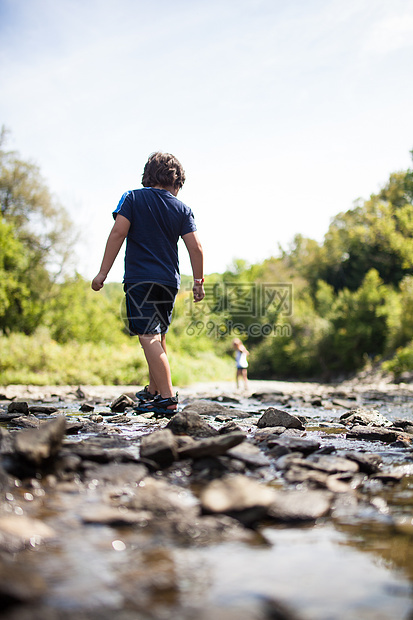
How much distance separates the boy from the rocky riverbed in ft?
5.24

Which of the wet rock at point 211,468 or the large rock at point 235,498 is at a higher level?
the large rock at point 235,498

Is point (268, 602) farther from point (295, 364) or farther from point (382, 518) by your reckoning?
point (295, 364)

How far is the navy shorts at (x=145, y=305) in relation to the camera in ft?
14.0

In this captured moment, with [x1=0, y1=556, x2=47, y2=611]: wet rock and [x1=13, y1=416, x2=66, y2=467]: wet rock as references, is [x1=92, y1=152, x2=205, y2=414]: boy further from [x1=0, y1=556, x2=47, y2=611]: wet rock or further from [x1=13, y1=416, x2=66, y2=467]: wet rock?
[x1=0, y1=556, x2=47, y2=611]: wet rock

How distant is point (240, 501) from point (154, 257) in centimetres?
305

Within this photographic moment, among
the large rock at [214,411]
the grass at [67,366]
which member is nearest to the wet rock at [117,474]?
the large rock at [214,411]

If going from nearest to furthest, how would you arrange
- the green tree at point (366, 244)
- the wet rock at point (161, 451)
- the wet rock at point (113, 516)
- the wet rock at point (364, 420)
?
the wet rock at point (113, 516), the wet rock at point (161, 451), the wet rock at point (364, 420), the green tree at point (366, 244)

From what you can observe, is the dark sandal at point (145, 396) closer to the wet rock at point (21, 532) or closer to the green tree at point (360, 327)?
the wet rock at point (21, 532)

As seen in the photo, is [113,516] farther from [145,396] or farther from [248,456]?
[145,396]

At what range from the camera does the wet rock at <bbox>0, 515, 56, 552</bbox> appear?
133cm

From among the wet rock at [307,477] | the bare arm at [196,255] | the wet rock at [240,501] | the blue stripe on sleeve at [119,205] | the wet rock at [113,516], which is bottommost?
the wet rock at [307,477]

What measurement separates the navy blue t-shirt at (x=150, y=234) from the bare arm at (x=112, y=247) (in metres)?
0.09

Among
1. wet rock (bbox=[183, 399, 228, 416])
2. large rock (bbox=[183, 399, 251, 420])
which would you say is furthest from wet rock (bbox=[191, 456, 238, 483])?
wet rock (bbox=[183, 399, 228, 416])

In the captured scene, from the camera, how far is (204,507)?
1628 mm
